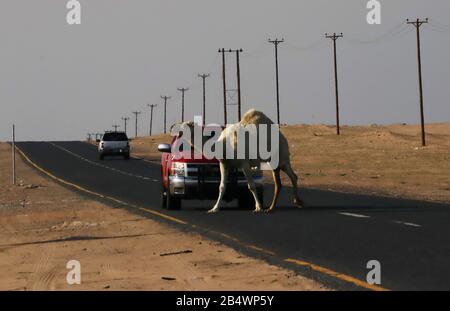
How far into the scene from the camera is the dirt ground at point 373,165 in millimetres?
38969

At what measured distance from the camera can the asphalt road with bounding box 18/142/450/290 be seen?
41.2 ft

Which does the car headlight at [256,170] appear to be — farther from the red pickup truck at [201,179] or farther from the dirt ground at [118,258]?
the dirt ground at [118,258]

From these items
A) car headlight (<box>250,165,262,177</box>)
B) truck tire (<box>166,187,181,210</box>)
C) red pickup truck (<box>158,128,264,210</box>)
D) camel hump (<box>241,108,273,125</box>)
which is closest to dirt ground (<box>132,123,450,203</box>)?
car headlight (<box>250,165,262,177</box>)

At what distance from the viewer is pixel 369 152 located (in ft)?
250

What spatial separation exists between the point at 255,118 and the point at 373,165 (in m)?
40.2

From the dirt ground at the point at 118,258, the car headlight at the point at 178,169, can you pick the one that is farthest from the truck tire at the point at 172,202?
the dirt ground at the point at 118,258

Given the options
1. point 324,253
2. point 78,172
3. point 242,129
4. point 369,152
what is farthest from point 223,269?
point 369,152

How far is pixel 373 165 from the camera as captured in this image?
61.8m

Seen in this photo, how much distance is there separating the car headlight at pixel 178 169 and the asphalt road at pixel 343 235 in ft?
3.29

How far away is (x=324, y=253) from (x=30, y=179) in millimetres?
36881

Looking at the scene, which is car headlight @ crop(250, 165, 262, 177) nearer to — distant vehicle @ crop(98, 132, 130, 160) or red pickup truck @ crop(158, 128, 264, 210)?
red pickup truck @ crop(158, 128, 264, 210)

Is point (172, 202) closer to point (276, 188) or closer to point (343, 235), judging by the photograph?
point (276, 188)
